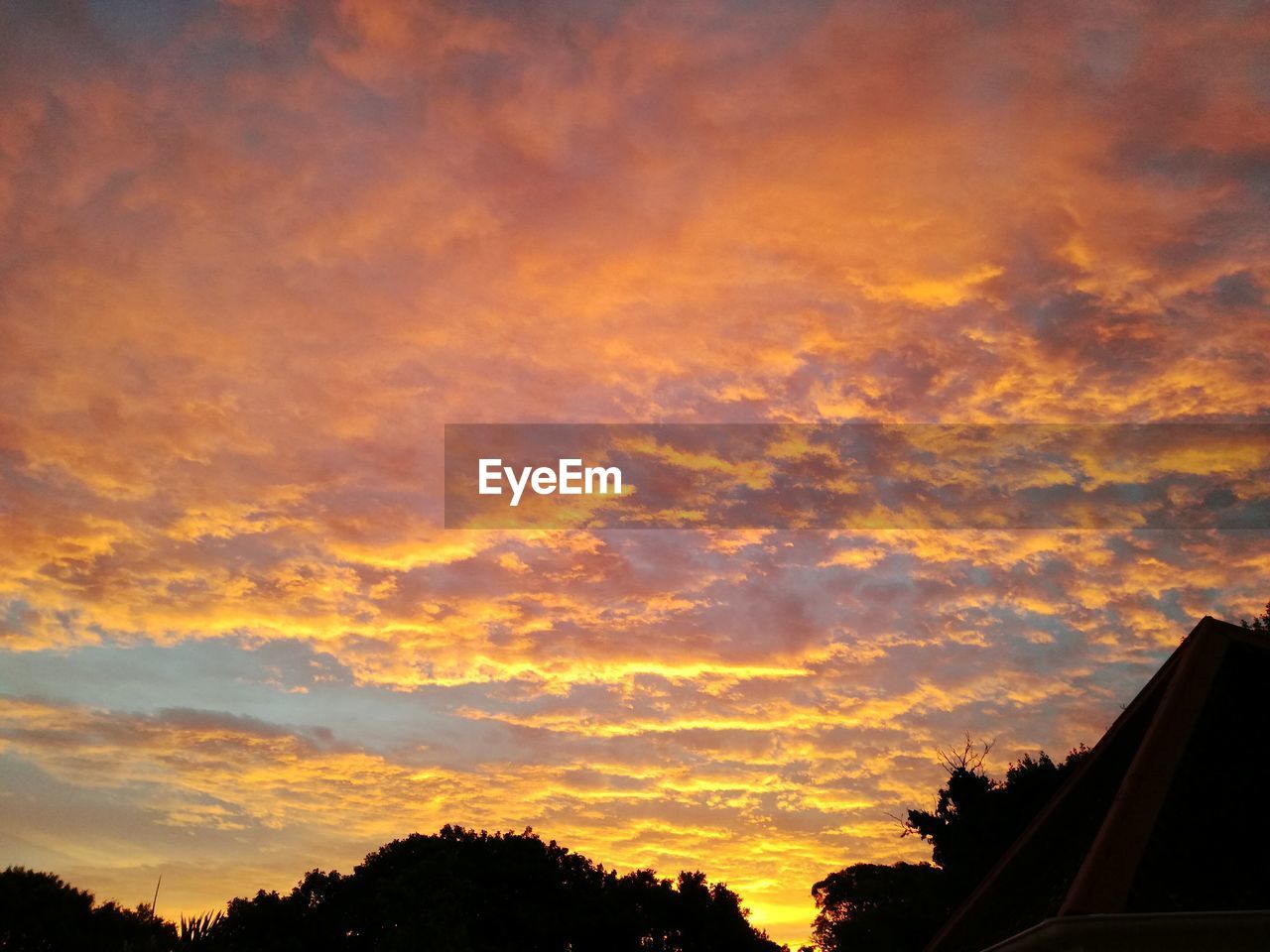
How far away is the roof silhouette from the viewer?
7691 millimetres

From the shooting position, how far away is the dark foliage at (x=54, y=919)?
230 feet

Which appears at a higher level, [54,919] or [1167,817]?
[54,919]

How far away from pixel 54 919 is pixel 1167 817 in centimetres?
8610

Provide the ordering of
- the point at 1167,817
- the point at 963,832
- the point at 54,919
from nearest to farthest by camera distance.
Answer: the point at 1167,817 → the point at 963,832 → the point at 54,919

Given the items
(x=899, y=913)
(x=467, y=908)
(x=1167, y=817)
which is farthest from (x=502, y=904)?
(x=1167, y=817)

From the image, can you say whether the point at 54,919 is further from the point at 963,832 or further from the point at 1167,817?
the point at 1167,817

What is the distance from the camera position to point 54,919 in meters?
71.8

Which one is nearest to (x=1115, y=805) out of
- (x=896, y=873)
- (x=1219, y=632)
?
(x=1219, y=632)

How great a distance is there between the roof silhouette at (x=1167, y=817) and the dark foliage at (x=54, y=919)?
250ft

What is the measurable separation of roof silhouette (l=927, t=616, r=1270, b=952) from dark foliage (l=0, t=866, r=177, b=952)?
7606cm

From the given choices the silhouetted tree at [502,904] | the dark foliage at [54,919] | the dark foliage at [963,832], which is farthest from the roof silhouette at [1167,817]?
the dark foliage at [54,919]

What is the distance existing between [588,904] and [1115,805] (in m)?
68.7

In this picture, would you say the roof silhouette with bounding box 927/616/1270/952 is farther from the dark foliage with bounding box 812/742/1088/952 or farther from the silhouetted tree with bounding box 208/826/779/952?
the silhouetted tree with bounding box 208/826/779/952

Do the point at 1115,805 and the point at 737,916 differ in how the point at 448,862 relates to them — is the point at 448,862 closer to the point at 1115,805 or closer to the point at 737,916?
the point at 737,916
